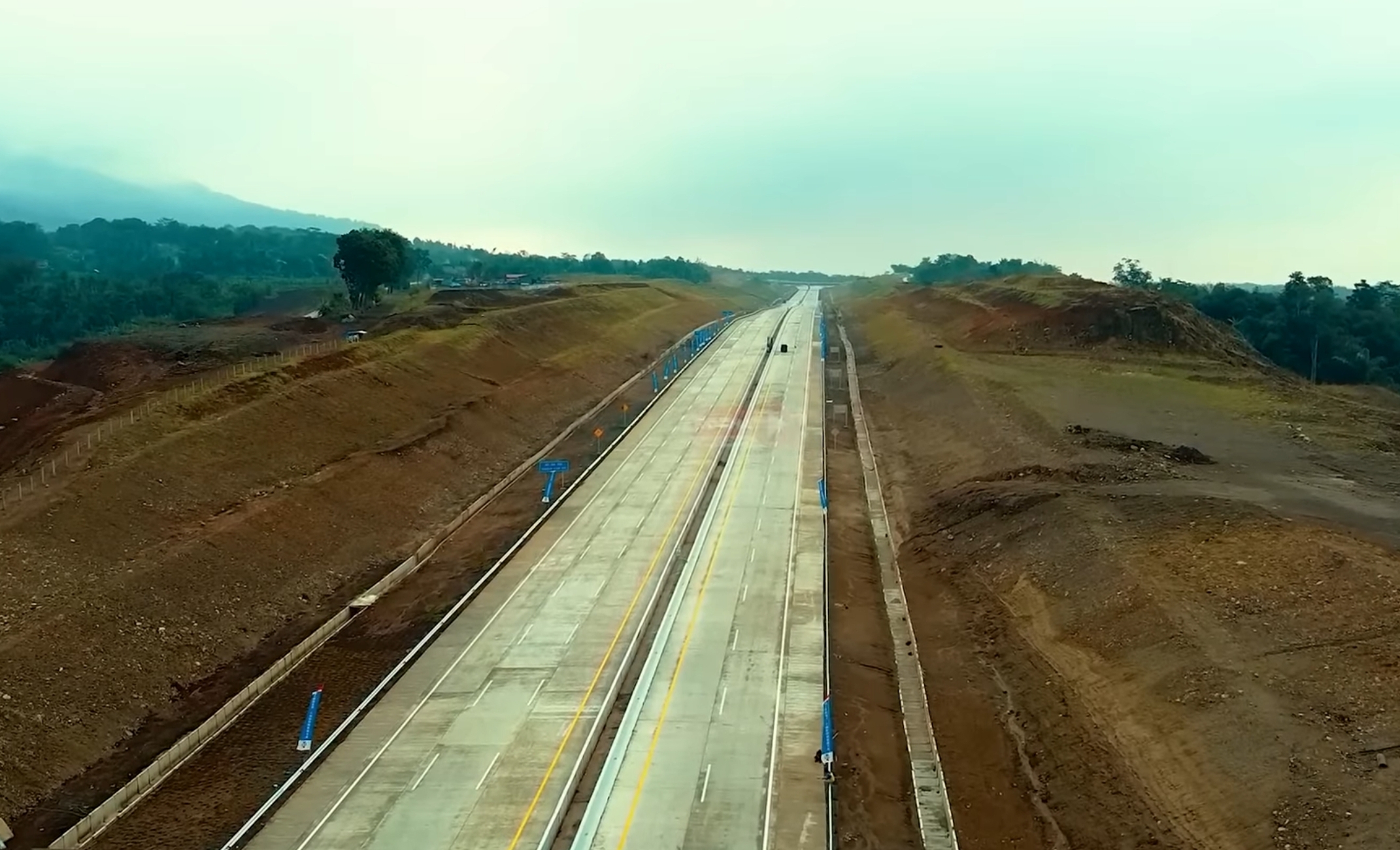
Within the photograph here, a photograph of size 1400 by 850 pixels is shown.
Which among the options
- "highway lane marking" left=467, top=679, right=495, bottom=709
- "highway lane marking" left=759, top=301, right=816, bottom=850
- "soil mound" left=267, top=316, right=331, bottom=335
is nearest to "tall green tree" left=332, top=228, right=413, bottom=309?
"soil mound" left=267, top=316, right=331, bottom=335

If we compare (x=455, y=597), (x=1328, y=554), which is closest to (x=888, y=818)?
(x=1328, y=554)

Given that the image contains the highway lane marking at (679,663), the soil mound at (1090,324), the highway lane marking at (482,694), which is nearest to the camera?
the highway lane marking at (679,663)

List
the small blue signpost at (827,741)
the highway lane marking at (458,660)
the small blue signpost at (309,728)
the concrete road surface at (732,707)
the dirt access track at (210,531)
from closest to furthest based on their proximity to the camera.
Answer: the concrete road surface at (732,707) → the highway lane marking at (458,660) → the small blue signpost at (827,741) → the small blue signpost at (309,728) → the dirt access track at (210,531)

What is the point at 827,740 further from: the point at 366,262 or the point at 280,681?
the point at 366,262

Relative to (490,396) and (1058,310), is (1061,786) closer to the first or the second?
(490,396)

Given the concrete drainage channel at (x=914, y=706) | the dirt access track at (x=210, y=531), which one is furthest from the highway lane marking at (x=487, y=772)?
the concrete drainage channel at (x=914, y=706)

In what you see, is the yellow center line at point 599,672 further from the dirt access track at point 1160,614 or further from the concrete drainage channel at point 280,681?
the dirt access track at point 1160,614

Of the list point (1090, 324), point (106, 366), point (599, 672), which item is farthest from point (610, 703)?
point (1090, 324)
